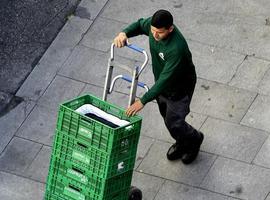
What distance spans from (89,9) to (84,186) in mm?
3837

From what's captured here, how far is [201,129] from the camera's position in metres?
9.77

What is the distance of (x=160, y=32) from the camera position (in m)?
8.14

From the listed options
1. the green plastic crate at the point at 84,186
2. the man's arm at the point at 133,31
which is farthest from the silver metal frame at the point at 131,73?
the green plastic crate at the point at 84,186

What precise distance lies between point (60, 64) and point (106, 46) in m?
0.62

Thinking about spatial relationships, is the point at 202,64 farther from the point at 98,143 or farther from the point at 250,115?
the point at 98,143

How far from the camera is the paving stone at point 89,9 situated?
1130 centimetres

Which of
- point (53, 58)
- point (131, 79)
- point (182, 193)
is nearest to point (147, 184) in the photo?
point (182, 193)

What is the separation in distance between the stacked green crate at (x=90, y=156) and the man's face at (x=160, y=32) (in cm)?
78

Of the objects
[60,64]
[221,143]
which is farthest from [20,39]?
[221,143]

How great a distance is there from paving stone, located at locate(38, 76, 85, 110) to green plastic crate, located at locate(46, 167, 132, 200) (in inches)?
77.3

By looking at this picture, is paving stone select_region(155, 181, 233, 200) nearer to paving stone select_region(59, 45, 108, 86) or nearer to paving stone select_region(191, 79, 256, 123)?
paving stone select_region(191, 79, 256, 123)

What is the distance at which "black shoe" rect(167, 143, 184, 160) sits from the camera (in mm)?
9359

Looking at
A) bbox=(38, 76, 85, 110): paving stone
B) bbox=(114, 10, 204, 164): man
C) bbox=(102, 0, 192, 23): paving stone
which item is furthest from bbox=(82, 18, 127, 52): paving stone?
bbox=(114, 10, 204, 164): man

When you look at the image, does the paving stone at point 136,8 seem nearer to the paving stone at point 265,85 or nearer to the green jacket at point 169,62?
the paving stone at point 265,85
